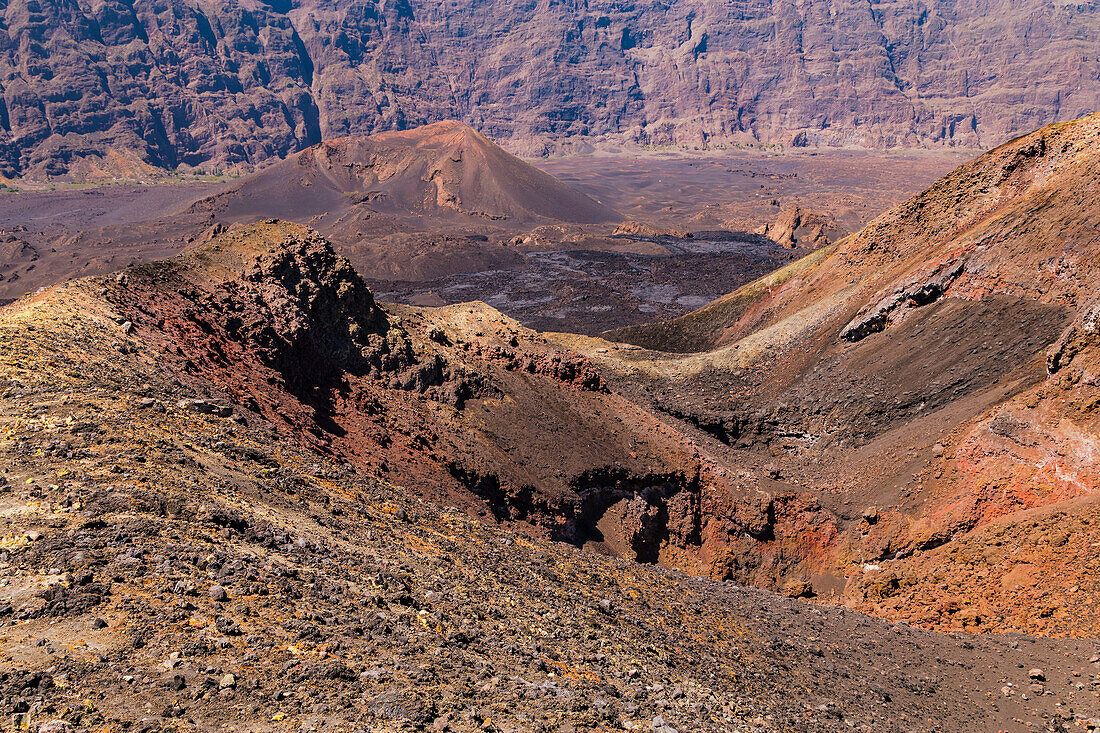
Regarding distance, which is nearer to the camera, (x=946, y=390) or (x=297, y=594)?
(x=297, y=594)

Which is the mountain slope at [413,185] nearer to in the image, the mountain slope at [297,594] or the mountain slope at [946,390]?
the mountain slope at [946,390]

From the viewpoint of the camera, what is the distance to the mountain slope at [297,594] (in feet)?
16.0

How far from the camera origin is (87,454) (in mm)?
7113

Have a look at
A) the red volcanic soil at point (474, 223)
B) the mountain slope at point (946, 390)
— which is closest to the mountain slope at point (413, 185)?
the red volcanic soil at point (474, 223)

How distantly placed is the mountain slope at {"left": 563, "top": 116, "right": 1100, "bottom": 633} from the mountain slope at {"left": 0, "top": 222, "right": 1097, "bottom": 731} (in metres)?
2.19

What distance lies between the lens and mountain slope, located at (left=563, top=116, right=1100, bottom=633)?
44.0 ft

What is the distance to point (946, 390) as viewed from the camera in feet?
64.5

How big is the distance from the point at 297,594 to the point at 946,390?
19637 millimetres

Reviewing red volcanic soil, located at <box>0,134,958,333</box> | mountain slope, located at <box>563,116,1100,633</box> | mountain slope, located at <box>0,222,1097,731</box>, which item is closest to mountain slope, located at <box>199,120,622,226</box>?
red volcanic soil, located at <box>0,134,958,333</box>

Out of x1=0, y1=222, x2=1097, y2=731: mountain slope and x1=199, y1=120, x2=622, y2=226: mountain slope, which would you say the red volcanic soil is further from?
x1=0, y1=222, x2=1097, y2=731: mountain slope

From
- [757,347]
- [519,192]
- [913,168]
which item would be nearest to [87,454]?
[757,347]

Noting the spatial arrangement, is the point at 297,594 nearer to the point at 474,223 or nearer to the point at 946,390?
the point at 946,390

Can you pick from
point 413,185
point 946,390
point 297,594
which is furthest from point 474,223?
point 297,594

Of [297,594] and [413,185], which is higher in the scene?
[413,185]
